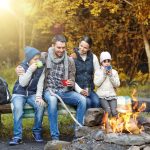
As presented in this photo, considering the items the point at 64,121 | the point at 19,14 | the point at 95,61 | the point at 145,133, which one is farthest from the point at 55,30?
the point at 145,133

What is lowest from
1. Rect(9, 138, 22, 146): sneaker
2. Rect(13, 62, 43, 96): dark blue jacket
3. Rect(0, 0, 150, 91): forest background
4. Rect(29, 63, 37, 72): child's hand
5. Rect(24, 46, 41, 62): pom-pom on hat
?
Rect(9, 138, 22, 146): sneaker

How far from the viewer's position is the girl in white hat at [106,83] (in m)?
8.70

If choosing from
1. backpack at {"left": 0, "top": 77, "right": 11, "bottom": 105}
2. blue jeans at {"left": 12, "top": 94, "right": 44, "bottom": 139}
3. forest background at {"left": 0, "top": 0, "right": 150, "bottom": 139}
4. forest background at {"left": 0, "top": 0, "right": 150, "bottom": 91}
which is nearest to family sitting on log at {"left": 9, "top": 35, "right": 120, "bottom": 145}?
blue jeans at {"left": 12, "top": 94, "right": 44, "bottom": 139}

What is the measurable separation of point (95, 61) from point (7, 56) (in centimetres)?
1629

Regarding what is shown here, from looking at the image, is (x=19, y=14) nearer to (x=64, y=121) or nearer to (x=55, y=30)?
(x=55, y=30)

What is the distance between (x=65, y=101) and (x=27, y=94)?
69 cm

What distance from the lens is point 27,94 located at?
29.3 feet

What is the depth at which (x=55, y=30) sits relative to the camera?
2027 centimetres

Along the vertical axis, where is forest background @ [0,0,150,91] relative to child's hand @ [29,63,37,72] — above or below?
above

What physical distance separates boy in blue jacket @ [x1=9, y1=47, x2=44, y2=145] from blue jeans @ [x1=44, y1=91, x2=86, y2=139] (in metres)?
0.20

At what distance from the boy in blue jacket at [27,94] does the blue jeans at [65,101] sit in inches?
7.8

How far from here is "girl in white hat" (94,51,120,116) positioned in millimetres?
8695

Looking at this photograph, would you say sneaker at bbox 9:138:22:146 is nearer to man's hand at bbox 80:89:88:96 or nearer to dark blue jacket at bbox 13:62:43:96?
dark blue jacket at bbox 13:62:43:96

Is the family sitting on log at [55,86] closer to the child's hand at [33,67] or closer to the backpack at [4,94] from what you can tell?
the child's hand at [33,67]
